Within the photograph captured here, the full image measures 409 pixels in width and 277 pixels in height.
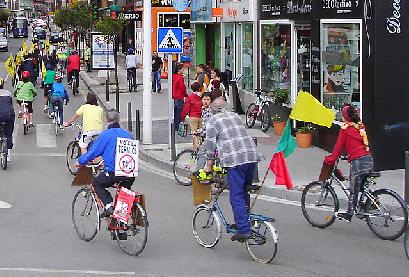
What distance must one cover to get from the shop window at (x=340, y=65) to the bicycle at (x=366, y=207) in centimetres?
535

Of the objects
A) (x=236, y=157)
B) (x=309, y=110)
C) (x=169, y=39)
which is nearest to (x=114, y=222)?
(x=236, y=157)

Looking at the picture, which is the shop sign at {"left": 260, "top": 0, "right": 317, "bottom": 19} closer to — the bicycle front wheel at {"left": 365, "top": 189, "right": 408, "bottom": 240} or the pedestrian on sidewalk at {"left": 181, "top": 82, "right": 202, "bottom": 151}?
the pedestrian on sidewalk at {"left": 181, "top": 82, "right": 202, "bottom": 151}

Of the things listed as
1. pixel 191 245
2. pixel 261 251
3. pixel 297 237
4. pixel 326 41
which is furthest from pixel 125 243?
pixel 326 41

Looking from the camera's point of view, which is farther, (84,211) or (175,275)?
(84,211)

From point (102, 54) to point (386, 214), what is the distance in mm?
21481

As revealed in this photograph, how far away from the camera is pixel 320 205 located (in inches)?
444

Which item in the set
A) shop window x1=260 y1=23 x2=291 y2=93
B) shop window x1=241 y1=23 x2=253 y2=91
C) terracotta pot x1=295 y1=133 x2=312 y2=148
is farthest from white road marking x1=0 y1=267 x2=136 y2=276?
shop window x1=241 y1=23 x2=253 y2=91

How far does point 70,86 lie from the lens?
36031 mm

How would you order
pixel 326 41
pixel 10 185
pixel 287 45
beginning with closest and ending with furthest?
pixel 10 185, pixel 326 41, pixel 287 45

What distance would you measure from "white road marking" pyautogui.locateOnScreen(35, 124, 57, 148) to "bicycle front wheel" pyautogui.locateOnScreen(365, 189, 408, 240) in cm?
1121

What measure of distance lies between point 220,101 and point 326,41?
9041 mm

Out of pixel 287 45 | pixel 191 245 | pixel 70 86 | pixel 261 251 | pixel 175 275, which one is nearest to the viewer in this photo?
pixel 175 275

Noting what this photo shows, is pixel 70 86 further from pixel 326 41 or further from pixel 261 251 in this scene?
pixel 261 251

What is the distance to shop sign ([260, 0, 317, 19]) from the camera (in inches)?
754
